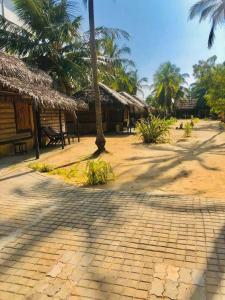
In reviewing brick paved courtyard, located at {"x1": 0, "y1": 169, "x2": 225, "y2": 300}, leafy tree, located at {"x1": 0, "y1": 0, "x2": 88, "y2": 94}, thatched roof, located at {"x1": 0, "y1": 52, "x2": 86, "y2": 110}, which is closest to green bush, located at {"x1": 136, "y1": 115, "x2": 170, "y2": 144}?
thatched roof, located at {"x1": 0, "y1": 52, "x2": 86, "y2": 110}

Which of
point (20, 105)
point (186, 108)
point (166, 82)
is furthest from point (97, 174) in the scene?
point (186, 108)

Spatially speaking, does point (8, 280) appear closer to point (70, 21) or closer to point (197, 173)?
point (197, 173)

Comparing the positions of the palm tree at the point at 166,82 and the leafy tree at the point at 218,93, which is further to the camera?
the palm tree at the point at 166,82

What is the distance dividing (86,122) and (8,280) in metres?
20.1

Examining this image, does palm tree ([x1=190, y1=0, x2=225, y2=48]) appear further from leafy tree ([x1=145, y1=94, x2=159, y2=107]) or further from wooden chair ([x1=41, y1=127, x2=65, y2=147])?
leafy tree ([x1=145, y1=94, x2=159, y2=107])

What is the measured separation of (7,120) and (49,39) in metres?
7.64

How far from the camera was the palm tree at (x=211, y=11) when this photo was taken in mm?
18953

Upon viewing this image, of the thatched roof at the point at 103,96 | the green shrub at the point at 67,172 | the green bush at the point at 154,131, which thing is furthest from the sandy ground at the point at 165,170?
the thatched roof at the point at 103,96

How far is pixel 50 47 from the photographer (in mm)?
16328

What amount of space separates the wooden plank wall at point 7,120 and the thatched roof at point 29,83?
1.12m

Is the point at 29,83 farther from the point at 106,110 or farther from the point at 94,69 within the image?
the point at 106,110

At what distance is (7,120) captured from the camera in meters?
11.0

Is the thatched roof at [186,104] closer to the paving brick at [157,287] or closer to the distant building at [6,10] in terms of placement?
the distant building at [6,10]

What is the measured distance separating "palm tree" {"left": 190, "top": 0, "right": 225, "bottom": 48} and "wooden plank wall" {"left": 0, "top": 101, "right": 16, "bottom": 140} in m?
15.1
